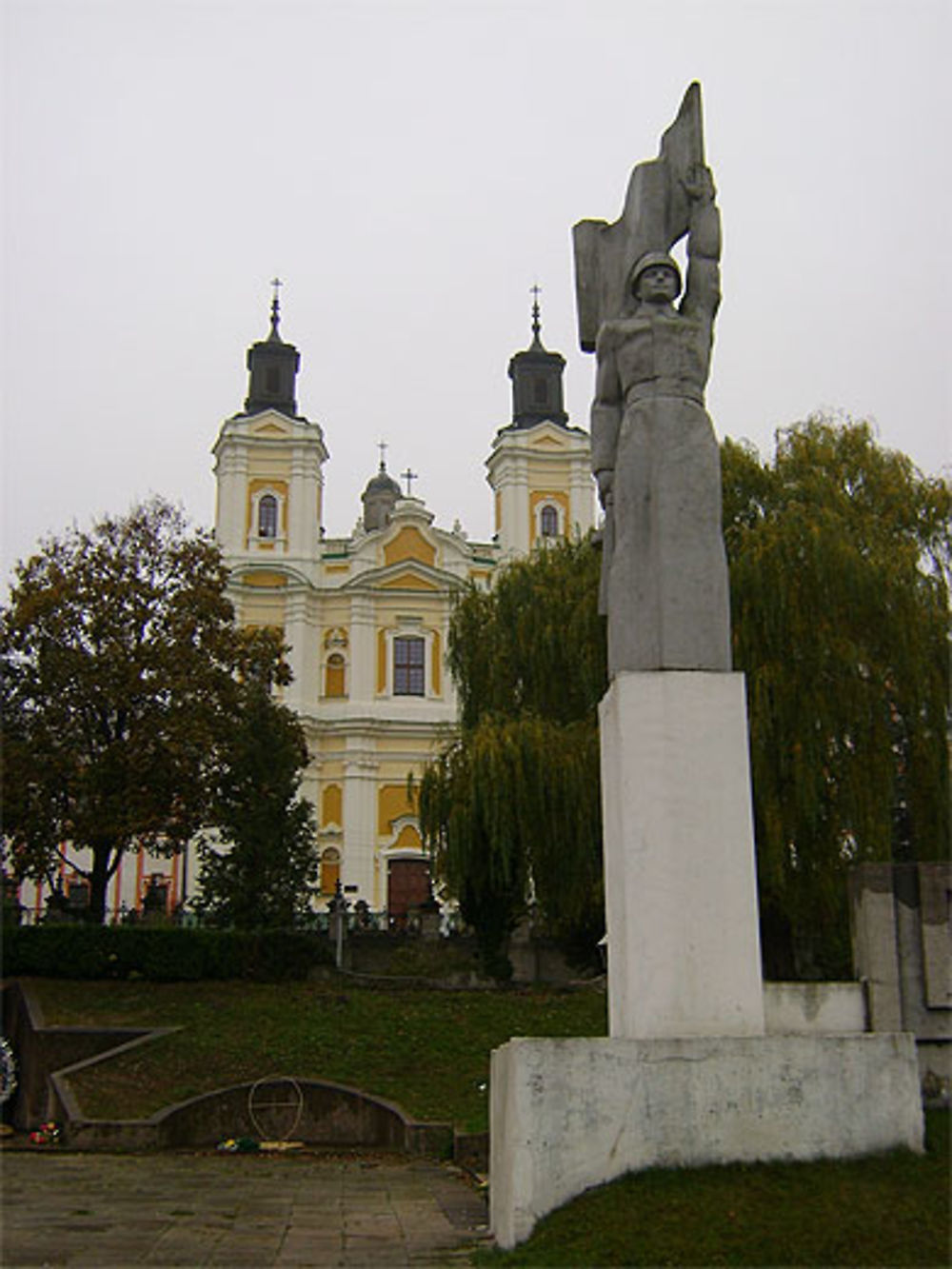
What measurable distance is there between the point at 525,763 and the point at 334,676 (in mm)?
22805

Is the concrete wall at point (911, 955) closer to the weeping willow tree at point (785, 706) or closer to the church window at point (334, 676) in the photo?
the weeping willow tree at point (785, 706)

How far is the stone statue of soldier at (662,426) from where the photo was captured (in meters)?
7.45

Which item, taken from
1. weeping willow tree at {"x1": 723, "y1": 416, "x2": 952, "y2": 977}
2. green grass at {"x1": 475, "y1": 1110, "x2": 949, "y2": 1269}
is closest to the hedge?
weeping willow tree at {"x1": 723, "y1": 416, "x2": 952, "y2": 977}

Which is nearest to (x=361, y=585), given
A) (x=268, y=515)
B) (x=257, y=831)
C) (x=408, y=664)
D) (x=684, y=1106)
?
(x=408, y=664)

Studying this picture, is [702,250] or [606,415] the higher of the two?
[702,250]

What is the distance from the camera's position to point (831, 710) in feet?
59.1

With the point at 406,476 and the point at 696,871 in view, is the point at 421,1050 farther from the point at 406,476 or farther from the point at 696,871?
the point at 406,476

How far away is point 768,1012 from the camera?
768 centimetres

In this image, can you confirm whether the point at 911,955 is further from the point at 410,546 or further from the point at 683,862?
the point at 410,546

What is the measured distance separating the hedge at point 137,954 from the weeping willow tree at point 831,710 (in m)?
9.86

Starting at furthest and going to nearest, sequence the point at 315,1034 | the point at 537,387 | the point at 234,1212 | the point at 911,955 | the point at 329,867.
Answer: the point at 537,387, the point at 329,867, the point at 315,1034, the point at 234,1212, the point at 911,955

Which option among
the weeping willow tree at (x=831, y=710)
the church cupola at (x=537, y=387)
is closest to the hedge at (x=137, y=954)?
the weeping willow tree at (x=831, y=710)

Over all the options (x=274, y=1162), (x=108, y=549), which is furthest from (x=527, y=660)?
(x=274, y=1162)

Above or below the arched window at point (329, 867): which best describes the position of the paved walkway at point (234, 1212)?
below
